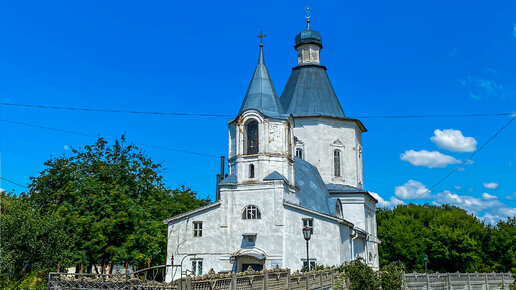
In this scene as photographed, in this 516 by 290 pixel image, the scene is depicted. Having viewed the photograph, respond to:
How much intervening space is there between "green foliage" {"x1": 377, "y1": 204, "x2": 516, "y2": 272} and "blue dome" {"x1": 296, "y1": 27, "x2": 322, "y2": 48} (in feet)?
75.0

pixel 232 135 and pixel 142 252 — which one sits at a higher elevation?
pixel 232 135

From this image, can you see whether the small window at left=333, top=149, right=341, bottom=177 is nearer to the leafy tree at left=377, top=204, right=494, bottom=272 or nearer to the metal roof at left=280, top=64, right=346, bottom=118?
the metal roof at left=280, top=64, right=346, bottom=118

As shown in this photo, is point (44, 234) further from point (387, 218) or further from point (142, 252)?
→ point (387, 218)

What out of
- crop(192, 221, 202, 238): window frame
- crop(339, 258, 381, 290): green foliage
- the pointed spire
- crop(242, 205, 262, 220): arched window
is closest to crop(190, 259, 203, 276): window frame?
crop(192, 221, 202, 238): window frame

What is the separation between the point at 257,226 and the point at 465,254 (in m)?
29.6

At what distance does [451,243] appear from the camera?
4875cm

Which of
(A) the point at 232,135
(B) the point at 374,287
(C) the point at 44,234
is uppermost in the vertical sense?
(A) the point at 232,135

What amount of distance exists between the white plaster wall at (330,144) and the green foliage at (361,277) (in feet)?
→ 60.1

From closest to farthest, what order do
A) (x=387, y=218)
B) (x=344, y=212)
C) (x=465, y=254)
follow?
(x=344, y=212) < (x=465, y=254) < (x=387, y=218)

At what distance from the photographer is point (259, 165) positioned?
88.9 ft

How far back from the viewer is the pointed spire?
28.0 metres

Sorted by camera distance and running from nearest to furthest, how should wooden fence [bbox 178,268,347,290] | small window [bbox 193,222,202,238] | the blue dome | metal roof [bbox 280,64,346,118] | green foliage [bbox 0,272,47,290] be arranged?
wooden fence [bbox 178,268,347,290] → green foliage [bbox 0,272,47,290] → small window [bbox 193,222,202,238] → metal roof [bbox 280,64,346,118] → the blue dome

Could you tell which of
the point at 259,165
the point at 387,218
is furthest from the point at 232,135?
the point at 387,218

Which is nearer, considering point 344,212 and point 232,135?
point 232,135
